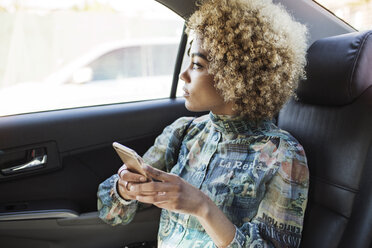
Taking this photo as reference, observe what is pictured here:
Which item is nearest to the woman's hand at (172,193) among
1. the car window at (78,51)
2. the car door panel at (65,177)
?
the car door panel at (65,177)

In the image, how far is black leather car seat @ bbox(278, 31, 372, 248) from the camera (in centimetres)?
131

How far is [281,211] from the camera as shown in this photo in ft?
4.05

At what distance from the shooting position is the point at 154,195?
114cm

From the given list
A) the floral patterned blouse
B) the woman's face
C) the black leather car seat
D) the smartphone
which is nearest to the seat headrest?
the black leather car seat

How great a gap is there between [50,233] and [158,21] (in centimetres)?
140

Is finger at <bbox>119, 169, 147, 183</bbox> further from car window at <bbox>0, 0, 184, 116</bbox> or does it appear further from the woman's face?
car window at <bbox>0, 0, 184, 116</bbox>

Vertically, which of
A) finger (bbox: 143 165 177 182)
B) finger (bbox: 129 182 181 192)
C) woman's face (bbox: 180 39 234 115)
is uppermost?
woman's face (bbox: 180 39 234 115)

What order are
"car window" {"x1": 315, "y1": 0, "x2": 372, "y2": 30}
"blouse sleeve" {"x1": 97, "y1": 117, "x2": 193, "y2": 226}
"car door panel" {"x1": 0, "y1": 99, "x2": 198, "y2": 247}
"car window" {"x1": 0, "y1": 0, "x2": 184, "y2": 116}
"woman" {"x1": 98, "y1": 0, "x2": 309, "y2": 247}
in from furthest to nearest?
"car window" {"x1": 0, "y1": 0, "x2": 184, "y2": 116} → "car door panel" {"x1": 0, "y1": 99, "x2": 198, "y2": 247} → "car window" {"x1": 315, "y1": 0, "x2": 372, "y2": 30} → "blouse sleeve" {"x1": 97, "y1": 117, "x2": 193, "y2": 226} → "woman" {"x1": 98, "y1": 0, "x2": 309, "y2": 247}

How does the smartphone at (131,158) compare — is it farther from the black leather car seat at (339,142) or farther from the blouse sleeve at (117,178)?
the black leather car seat at (339,142)

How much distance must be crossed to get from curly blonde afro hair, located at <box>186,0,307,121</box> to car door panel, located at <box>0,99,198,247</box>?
2.86 feet

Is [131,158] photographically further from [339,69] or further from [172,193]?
[339,69]

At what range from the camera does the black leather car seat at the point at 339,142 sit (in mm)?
1306

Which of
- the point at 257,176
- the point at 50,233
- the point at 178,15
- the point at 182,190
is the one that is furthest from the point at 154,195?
the point at 178,15

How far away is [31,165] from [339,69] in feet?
4.82
